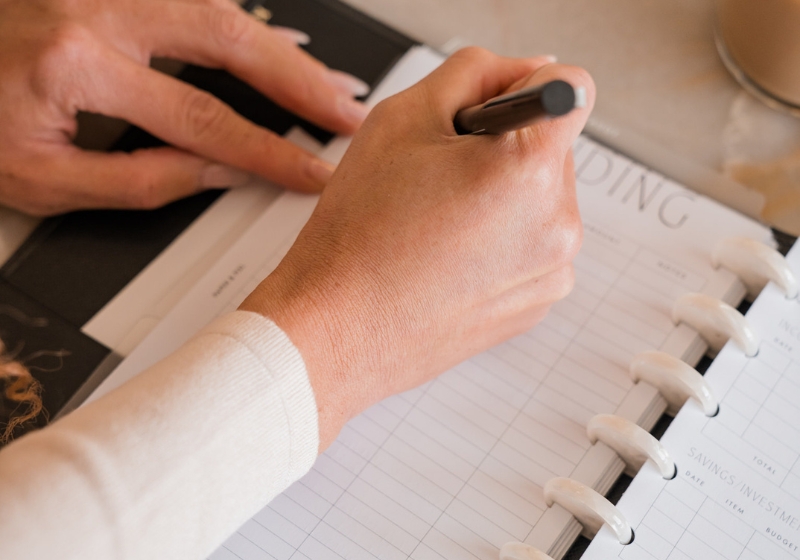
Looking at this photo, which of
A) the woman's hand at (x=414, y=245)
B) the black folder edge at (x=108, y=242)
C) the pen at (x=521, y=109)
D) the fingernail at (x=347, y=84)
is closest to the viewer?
the pen at (x=521, y=109)

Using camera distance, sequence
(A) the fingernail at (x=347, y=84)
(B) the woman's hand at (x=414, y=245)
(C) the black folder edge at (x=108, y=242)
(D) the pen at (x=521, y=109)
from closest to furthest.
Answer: (D) the pen at (x=521, y=109) → (B) the woman's hand at (x=414, y=245) → (C) the black folder edge at (x=108, y=242) → (A) the fingernail at (x=347, y=84)

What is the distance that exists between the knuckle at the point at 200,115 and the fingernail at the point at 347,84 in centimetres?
11

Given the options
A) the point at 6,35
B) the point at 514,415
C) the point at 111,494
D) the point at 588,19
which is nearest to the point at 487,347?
the point at 514,415

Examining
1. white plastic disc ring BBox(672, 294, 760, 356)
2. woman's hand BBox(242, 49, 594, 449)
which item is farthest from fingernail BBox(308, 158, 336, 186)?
white plastic disc ring BBox(672, 294, 760, 356)

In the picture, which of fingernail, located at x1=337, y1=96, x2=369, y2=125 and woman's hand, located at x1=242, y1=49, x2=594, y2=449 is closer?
woman's hand, located at x1=242, y1=49, x2=594, y2=449

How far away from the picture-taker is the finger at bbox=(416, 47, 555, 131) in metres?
0.48

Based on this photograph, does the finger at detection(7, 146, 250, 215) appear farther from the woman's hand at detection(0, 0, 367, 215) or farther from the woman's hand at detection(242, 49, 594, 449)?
the woman's hand at detection(242, 49, 594, 449)

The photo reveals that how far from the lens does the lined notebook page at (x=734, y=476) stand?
17.7 inches

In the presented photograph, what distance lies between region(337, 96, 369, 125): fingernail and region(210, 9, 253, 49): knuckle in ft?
0.34

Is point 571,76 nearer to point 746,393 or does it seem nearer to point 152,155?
point 746,393

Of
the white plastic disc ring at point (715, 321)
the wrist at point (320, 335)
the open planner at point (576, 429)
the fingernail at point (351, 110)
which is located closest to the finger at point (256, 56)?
the fingernail at point (351, 110)

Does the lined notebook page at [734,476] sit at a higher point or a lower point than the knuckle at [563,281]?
lower

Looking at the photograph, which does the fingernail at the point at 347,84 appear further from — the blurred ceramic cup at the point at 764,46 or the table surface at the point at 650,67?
the blurred ceramic cup at the point at 764,46

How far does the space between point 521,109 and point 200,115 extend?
1.10ft
